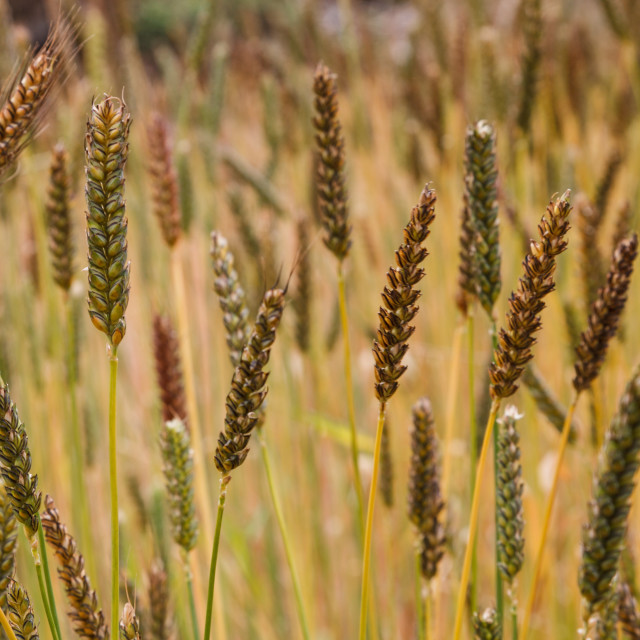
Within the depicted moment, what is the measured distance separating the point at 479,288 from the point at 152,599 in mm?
331

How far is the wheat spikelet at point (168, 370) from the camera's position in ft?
2.12

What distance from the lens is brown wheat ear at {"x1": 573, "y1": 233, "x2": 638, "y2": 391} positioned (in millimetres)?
438

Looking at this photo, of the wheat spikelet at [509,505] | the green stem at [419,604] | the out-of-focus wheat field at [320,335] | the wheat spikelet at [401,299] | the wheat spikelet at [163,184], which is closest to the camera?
the wheat spikelet at [401,299]

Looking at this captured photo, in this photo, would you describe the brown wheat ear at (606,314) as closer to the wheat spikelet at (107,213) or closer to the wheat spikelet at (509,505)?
the wheat spikelet at (509,505)

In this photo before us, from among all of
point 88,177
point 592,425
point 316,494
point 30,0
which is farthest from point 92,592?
point 30,0

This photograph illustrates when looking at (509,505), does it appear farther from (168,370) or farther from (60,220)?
(60,220)

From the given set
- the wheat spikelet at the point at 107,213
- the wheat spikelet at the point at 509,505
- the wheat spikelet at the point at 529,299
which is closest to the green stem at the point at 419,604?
the wheat spikelet at the point at 509,505

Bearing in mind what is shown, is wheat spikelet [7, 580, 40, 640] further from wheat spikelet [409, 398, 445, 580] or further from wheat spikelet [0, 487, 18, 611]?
wheat spikelet [409, 398, 445, 580]

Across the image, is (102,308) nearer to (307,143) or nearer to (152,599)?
(152,599)

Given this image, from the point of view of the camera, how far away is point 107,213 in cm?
37

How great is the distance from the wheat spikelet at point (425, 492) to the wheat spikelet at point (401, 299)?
0.18 m

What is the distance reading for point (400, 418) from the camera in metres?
1.39

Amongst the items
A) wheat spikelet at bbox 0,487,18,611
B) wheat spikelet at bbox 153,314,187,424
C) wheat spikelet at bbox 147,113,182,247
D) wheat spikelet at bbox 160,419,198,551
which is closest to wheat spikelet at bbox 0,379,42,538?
wheat spikelet at bbox 0,487,18,611

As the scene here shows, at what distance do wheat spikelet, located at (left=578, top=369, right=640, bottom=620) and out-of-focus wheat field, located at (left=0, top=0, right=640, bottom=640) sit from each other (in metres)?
0.25
